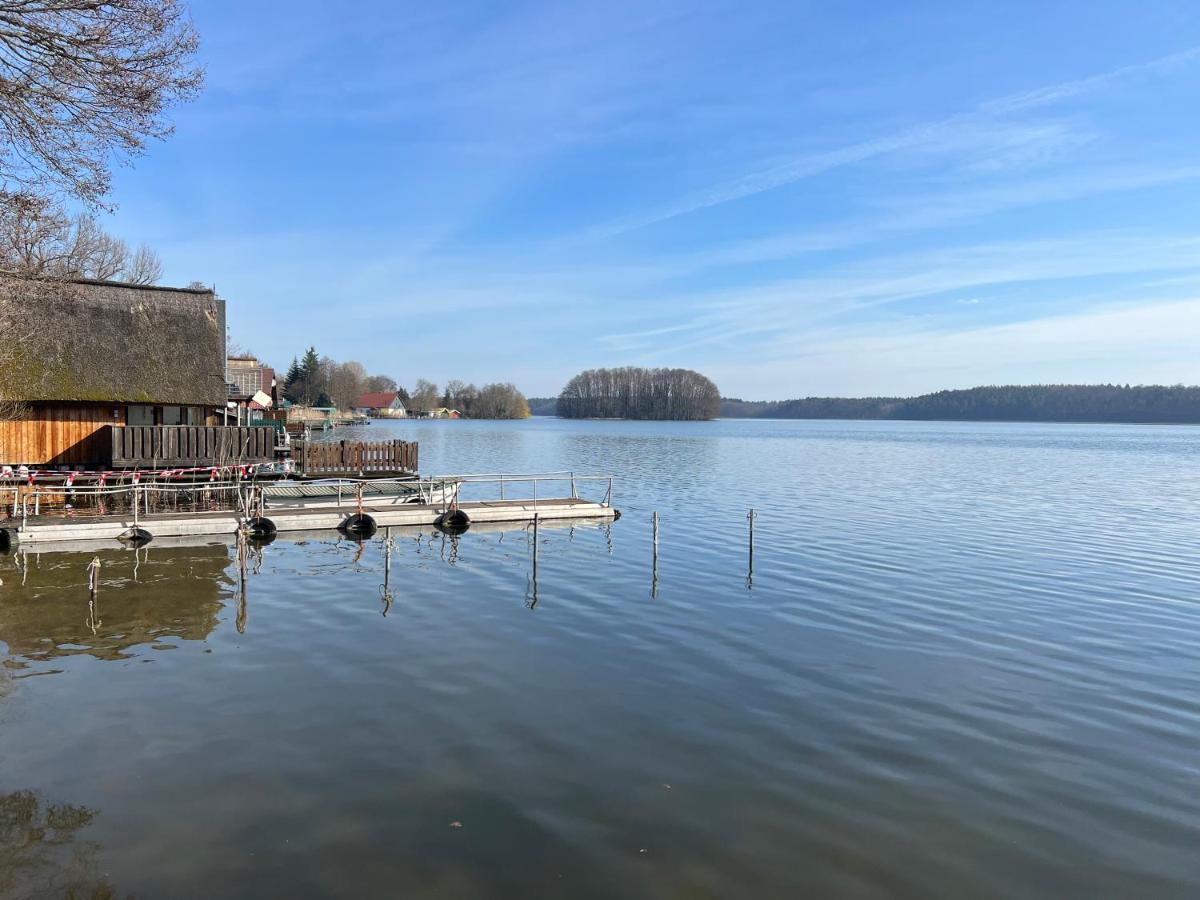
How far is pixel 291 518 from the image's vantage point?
26.7 m

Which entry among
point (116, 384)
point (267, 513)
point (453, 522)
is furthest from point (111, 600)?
point (116, 384)

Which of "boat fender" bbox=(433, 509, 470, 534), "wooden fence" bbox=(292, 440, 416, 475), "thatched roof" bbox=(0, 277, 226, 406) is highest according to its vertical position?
"thatched roof" bbox=(0, 277, 226, 406)

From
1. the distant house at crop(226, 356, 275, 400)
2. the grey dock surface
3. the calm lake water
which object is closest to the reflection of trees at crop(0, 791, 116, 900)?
the calm lake water

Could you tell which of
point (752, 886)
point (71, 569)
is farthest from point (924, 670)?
point (71, 569)

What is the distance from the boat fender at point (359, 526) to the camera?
26328mm

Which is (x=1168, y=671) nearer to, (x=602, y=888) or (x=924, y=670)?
(x=924, y=670)

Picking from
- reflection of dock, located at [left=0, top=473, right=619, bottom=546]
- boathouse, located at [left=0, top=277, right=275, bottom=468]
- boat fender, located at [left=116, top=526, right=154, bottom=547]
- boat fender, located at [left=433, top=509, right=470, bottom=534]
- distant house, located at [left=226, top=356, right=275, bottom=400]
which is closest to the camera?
boat fender, located at [left=116, top=526, right=154, bottom=547]

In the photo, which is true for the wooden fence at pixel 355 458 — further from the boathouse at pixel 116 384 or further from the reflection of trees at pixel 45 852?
the reflection of trees at pixel 45 852

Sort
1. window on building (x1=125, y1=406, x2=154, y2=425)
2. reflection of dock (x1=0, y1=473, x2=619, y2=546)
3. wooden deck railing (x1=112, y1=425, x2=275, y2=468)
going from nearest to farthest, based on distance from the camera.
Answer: reflection of dock (x1=0, y1=473, x2=619, y2=546)
wooden deck railing (x1=112, y1=425, x2=275, y2=468)
window on building (x1=125, y1=406, x2=154, y2=425)

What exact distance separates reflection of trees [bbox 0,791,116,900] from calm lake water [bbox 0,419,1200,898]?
0.03m

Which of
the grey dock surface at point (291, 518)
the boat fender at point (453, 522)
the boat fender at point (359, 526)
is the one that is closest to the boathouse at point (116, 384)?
the grey dock surface at point (291, 518)

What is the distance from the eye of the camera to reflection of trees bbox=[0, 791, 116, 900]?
7.12 m

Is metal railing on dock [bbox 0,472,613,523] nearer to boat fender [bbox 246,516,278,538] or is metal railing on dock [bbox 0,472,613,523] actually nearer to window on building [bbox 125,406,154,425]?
boat fender [bbox 246,516,278,538]

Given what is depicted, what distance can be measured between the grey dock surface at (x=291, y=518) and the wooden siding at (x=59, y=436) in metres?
8.00
